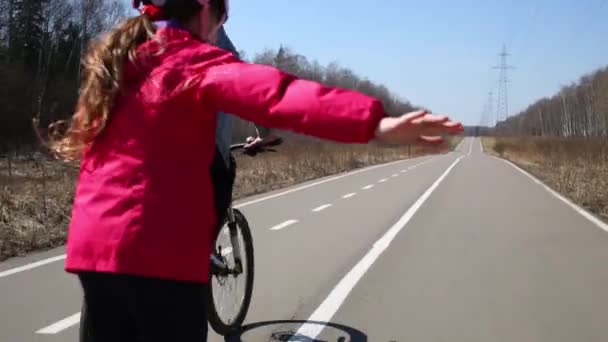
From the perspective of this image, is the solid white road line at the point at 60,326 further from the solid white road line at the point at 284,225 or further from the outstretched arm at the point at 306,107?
the solid white road line at the point at 284,225

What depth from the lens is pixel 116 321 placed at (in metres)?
1.99

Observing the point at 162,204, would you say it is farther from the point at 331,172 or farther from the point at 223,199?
the point at 331,172

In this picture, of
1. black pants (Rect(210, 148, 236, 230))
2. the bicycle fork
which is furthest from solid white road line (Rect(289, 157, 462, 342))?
black pants (Rect(210, 148, 236, 230))

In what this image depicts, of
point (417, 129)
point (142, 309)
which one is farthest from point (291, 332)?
point (417, 129)

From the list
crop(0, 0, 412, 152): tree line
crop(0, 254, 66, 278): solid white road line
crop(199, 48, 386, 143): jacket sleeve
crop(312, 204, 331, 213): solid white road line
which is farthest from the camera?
crop(0, 0, 412, 152): tree line

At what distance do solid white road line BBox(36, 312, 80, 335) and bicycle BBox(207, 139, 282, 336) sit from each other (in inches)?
46.8

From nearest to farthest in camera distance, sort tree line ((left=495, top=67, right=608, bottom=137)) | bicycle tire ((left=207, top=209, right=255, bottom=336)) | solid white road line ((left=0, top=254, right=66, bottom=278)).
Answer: bicycle tire ((left=207, top=209, right=255, bottom=336))
solid white road line ((left=0, top=254, right=66, bottom=278))
tree line ((left=495, top=67, right=608, bottom=137))

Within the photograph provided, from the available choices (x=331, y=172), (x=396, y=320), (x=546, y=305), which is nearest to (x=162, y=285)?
(x=396, y=320)

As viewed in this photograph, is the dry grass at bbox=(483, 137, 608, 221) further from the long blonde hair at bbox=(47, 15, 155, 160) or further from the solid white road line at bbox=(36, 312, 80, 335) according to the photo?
the long blonde hair at bbox=(47, 15, 155, 160)

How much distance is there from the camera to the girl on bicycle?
165 centimetres

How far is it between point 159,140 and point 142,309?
1.57ft

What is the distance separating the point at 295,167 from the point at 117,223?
1000 inches

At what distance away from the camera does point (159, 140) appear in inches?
68.8

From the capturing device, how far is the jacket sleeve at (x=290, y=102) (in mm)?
1576
